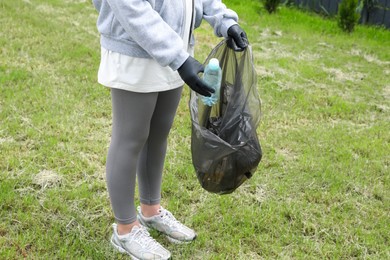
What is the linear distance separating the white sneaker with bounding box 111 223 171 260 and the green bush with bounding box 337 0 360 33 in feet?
16.5

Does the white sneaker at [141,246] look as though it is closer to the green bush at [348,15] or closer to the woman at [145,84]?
the woman at [145,84]

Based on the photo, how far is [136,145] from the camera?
6.61 feet

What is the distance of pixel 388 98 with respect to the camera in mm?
4484

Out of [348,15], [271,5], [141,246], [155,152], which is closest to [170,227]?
[141,246]

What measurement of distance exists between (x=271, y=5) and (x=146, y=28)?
19.0 feet

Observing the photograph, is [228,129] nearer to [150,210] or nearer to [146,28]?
[150,210]

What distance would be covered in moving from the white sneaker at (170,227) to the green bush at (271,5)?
17.4 feet

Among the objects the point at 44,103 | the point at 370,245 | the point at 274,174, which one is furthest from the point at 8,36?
the point at 370,245

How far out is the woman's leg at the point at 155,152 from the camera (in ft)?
6.84

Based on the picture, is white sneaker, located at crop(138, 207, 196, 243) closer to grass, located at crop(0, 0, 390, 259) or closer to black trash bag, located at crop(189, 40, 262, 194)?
grass, located at crop(0, 0, 390, 259)

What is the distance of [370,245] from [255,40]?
3820mm

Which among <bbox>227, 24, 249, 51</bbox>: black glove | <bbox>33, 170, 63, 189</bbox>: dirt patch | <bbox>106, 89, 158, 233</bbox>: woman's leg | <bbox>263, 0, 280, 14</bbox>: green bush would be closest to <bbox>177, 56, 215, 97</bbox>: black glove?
<bbox>106, 89, 158, 233</bbox>: woman's leg

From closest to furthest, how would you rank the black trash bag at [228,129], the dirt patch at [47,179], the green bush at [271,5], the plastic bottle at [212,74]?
the plastic bottle at [212,74] < the black trash bag at [228,129] < the dirt patch at [47,179] < the green bush at [271,5]

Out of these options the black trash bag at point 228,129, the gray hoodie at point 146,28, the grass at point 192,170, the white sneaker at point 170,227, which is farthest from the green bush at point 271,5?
the gray hoodie at point 146,28
